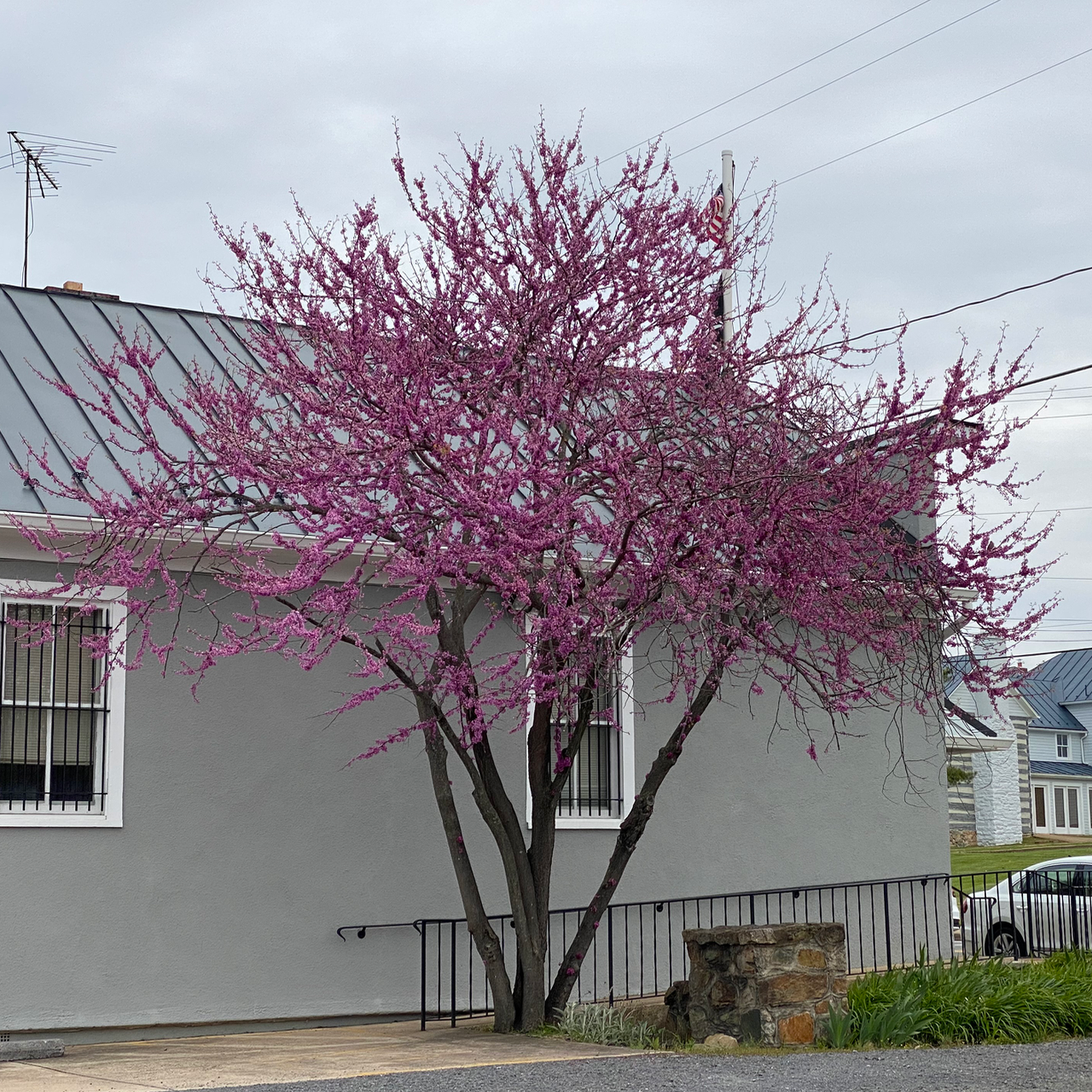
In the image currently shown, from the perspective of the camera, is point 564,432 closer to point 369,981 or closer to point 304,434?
point 304,434

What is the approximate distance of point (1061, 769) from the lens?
1826 inches

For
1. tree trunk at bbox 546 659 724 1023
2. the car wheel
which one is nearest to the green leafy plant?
tree trunk at bbox 546 659 724 1023

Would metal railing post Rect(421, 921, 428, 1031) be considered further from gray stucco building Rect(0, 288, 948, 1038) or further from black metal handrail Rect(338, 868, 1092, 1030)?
gray stucco building Rect(0, 288, 948, 1038)

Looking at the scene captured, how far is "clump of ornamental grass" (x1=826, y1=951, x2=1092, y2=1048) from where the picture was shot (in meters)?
9.55

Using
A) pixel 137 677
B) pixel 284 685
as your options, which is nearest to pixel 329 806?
pixel 284 685

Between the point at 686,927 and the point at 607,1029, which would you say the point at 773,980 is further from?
the point at 686,927

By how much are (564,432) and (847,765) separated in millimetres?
5881

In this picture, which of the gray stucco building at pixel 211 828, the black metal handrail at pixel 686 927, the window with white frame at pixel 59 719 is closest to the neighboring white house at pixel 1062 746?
the black metal handrail at pixel 686 927

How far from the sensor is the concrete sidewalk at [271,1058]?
8.27m

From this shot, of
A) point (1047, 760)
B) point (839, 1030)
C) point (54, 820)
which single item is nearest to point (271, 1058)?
point (54, 820)

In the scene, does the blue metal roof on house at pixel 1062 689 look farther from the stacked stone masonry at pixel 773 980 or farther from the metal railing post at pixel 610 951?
the stacked stone masonry at pixel 773 980

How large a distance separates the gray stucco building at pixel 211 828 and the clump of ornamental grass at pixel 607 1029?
6.87ft

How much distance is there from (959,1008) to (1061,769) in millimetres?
39175

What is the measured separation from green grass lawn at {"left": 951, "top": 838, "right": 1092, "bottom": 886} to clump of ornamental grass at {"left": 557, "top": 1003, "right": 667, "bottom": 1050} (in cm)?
2499
